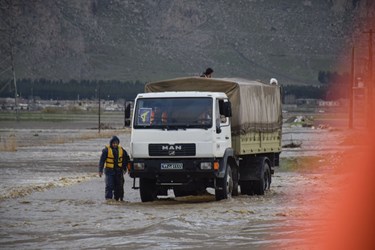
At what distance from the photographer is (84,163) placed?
50.6 metres

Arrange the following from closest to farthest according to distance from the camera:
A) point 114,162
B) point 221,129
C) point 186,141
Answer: point 186,141
point 221,129
point 114,162

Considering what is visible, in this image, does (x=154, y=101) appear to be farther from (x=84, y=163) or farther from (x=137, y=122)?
(x=84, y=163)

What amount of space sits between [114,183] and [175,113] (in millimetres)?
2299

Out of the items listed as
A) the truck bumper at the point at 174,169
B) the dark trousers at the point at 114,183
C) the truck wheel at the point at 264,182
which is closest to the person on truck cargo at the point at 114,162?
the dark trousers at the point at 114,183

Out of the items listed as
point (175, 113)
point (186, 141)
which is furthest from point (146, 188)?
point (175, 113)

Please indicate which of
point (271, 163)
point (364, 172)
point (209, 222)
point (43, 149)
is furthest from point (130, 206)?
point (43, 149)

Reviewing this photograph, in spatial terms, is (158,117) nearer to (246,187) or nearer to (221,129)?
(221,129)

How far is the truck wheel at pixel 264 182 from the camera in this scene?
31984 millimetres

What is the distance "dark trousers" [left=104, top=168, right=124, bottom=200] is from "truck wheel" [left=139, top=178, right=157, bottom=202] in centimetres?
46

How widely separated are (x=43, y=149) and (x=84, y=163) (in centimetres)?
1591

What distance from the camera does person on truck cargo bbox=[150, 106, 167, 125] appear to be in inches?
1137

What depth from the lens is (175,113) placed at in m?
28.9

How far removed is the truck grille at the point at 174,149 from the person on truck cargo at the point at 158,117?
0.54 meters

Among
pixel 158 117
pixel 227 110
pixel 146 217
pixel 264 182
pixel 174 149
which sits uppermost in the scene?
pixel 227 110
